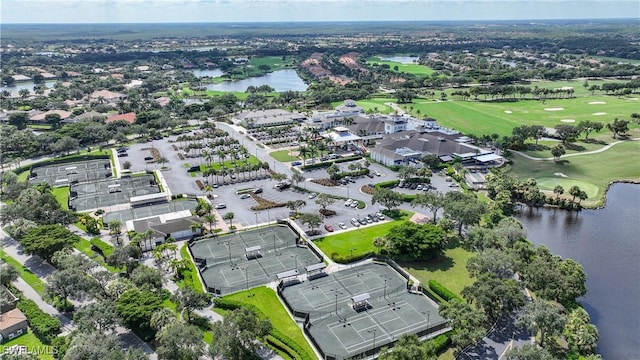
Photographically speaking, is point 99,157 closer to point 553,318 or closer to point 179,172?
point 179,172

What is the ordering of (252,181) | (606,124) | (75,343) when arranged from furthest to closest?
1. (606,124)
2. (252,181)
3. (75,343)

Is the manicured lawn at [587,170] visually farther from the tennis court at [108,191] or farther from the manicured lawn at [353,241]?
the tennis court at [108,191]

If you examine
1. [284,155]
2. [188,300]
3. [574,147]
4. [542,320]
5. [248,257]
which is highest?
[574,147]

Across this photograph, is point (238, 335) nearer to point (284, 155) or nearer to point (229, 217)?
point (229, 217)

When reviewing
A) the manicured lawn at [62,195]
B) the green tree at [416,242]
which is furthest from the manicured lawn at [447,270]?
the manicured lawn at [62,195]

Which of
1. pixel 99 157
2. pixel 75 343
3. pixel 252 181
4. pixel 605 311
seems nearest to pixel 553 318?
pixel 605 311

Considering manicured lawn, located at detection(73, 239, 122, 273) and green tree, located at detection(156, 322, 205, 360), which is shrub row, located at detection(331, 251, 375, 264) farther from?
manicured lawn, located at detection(73, 239, 122, 273)

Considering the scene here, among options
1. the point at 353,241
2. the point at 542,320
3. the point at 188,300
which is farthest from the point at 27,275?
the point at 542,320
